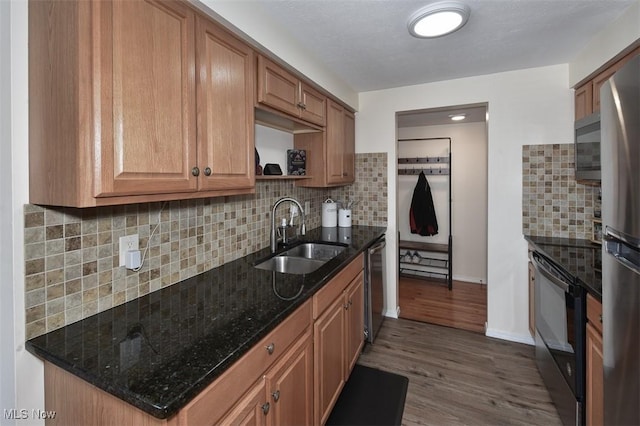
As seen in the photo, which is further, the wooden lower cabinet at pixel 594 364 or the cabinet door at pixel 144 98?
the wooden lower cabinet at pixel 594 364

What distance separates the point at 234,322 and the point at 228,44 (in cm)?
123

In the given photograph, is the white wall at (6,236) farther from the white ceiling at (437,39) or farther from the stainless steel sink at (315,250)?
the stainless steel sink at (315,250)

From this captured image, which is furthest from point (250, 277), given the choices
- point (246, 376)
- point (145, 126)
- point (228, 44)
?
point (228, 44)

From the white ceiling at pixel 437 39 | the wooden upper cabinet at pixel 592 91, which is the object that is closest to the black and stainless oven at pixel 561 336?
the wooden upper cabinet at pixel 592 91

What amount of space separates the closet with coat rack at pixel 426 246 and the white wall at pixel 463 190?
8cm

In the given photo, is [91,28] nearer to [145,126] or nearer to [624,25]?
[145,126]

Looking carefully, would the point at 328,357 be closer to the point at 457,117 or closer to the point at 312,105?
the point at 312,105

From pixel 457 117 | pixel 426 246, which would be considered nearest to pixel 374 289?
pixel 426 246

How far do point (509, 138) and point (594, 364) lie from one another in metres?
1.83

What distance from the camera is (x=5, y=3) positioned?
0.98 meters

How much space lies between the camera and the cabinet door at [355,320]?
205 cm

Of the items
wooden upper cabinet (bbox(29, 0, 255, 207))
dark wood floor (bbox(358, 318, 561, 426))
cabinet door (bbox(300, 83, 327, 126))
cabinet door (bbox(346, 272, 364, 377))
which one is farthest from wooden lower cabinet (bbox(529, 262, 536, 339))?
wooden upper cabinet (bbox(29, 0, 255, 207))

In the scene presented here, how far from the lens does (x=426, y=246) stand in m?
4.29

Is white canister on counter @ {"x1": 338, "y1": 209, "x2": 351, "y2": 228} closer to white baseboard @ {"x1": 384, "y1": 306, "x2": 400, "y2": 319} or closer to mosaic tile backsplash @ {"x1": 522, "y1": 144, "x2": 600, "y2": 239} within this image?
white baseboard @ {"x1": 384, "y1": 306, "x2": 400, "y2": 319}
